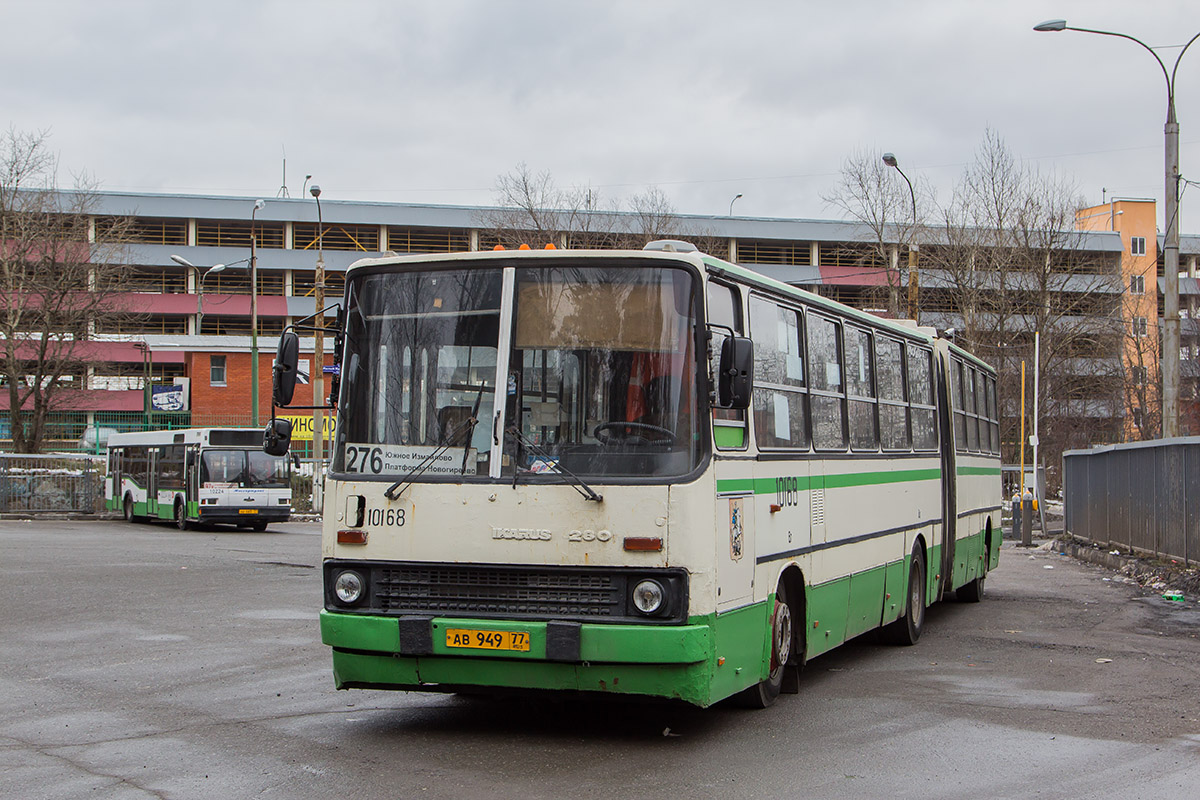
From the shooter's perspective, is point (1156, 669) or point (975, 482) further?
point (975, 482)

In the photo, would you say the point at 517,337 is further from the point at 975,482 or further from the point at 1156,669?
the point at 975,482

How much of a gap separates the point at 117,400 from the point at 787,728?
237 feet

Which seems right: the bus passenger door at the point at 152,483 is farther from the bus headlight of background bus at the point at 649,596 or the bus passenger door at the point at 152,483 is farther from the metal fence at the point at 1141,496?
the bus headlight of background bus at the point at 649,596

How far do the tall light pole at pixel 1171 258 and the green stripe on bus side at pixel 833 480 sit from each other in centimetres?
966

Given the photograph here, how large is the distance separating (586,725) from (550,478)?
187 cm

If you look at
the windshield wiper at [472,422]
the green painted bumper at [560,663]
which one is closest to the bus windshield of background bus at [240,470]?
the green painted bumper at [560,663]

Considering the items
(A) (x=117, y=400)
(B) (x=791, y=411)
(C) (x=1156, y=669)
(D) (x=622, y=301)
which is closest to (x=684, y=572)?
(D) (x=622, y=301)

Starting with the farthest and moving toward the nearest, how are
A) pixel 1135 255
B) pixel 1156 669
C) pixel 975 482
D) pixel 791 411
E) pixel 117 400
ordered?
pixel 1135 255 → pixel 117 400 → pixel 975 482 → pixel 1156 669 → pixel 791 411

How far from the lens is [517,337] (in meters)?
8.03

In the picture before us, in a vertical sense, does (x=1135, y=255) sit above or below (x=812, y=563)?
above

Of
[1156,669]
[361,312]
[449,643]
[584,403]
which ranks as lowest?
[1156,669]

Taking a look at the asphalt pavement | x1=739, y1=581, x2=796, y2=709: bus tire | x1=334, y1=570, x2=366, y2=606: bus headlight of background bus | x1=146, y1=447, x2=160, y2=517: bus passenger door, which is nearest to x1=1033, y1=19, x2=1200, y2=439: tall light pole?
the asphalt pavement

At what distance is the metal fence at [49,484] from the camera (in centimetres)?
4456

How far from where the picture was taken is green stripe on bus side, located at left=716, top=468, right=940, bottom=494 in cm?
834
